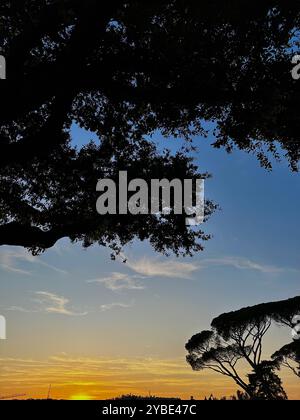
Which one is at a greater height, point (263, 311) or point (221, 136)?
point (221, 136)

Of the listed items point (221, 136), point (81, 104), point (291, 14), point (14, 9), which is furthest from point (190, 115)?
point (14, 9)

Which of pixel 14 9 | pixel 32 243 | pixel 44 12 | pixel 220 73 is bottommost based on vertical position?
pixel 32 243

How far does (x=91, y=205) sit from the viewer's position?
57.2ft

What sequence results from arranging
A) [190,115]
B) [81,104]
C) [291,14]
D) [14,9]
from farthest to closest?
[81,104] → [190,115] → [14,9] → [291,14]

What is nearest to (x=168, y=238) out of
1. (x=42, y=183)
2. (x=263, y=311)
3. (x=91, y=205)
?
(x=91, y=205)

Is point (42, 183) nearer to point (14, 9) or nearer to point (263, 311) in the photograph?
point (14, 9)

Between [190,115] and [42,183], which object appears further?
[42,183]

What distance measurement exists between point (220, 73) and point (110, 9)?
3488 mm

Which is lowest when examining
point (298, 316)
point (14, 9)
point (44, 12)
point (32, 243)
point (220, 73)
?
point (298, 316)

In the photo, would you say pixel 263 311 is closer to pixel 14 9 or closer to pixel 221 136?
pixel 221 136

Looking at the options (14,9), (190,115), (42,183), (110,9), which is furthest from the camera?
(42,183)

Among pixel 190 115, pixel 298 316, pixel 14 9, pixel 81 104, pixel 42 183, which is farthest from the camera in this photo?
pixel 298 316

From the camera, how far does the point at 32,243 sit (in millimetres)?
Answer: 14352

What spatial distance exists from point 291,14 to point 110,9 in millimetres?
4775
